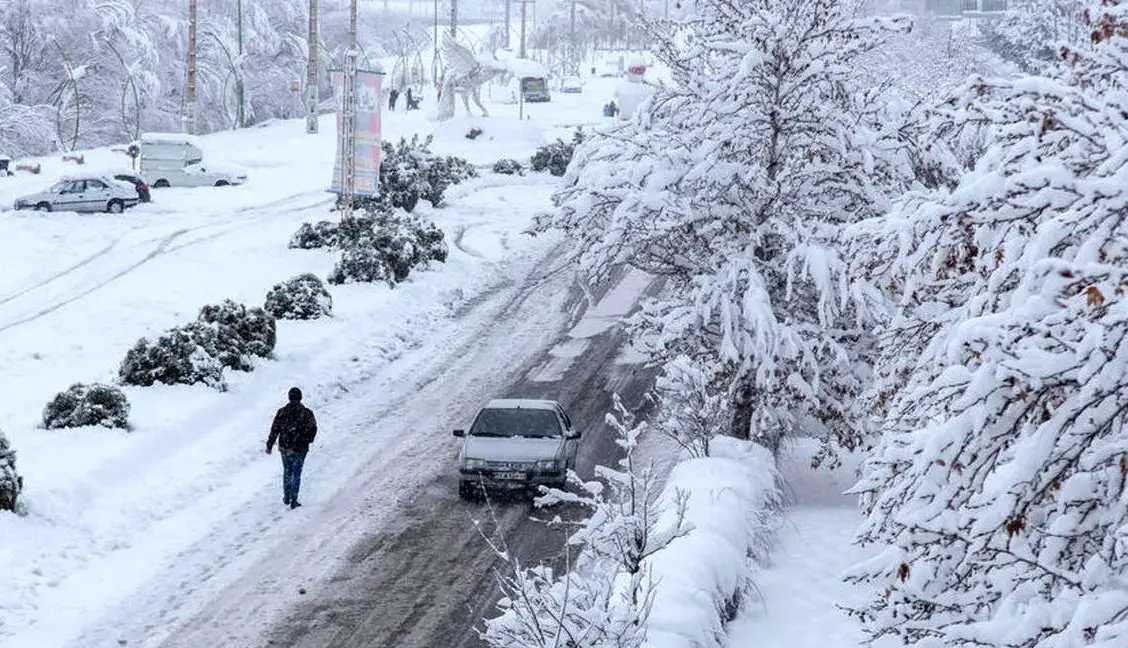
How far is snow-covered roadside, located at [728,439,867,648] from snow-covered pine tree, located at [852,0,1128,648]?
8.22 feet

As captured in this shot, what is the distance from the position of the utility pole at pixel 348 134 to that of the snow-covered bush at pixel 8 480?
2123cm

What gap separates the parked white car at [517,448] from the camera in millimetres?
20156

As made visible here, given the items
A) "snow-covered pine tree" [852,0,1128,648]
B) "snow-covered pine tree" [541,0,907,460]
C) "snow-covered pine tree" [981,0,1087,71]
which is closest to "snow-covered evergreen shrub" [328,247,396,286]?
"snow-covered pine tree" [541,0,907,460]

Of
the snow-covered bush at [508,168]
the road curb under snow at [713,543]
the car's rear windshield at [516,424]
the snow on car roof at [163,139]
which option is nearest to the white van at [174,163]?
the snow on car roof at [163,139]

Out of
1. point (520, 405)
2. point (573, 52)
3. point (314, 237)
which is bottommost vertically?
point (520, 405)

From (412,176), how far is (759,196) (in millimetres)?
28215

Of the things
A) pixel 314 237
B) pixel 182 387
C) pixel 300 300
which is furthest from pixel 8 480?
pixel 314 237

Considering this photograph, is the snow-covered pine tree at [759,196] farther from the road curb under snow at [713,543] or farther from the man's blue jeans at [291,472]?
the man's blue jeans at [291,472]

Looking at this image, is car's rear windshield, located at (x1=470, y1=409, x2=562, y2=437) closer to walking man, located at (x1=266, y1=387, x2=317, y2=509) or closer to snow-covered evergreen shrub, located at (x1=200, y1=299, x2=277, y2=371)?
walking man, located at (x1=266, y1=387, x2=317, y2=509)

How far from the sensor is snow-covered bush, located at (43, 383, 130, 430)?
21438 millimetres

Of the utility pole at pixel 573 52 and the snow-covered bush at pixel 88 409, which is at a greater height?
the utility pole at pixel 573 52

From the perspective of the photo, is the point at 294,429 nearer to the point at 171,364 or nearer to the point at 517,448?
the point at 517,448

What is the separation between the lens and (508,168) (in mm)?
60062

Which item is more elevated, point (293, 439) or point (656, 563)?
point (656, 563)
